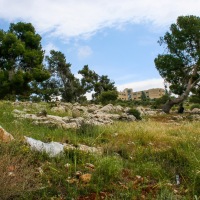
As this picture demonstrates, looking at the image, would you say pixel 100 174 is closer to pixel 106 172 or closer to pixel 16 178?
pixel 106 172

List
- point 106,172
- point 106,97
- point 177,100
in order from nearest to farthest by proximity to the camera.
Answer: point 106,172 → point 177,100 → point 106,97

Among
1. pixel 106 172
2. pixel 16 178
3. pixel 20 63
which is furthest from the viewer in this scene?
pixel 20 63

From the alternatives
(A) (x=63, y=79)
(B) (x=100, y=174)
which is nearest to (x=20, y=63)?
(A) (x=63, y=79)

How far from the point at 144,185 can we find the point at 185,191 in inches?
22.6

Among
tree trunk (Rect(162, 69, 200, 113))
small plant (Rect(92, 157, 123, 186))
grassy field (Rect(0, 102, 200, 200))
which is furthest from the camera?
tree trunk (Rect(162, 69, 200, 113))

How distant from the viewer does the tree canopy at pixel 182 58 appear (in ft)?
86.7

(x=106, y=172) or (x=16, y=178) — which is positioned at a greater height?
(x=16, y=178)

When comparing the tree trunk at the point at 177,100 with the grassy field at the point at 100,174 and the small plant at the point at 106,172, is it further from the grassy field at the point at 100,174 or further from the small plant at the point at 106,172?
the small plant at the point at 106,172

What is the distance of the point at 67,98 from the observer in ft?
135

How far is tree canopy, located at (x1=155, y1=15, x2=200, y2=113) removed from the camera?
86.7 ft

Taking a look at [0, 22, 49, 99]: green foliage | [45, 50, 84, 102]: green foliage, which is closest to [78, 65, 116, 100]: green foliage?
[45, 50, 84, 102]: green foliage

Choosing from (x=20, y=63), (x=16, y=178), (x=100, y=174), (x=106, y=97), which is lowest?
(x=100, y=174)

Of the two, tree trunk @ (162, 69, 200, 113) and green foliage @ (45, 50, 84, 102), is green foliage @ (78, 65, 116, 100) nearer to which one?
green foliage @ (45, 50, 84, 102)

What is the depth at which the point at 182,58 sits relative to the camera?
26922 millimetres
